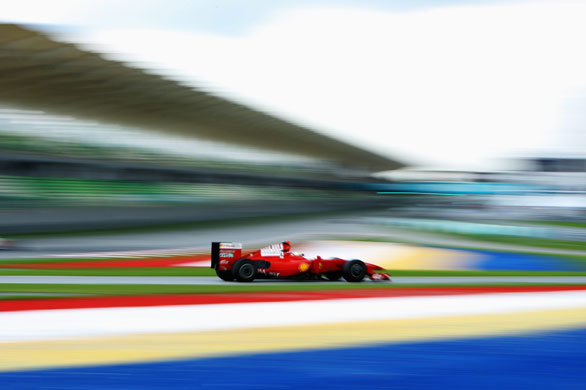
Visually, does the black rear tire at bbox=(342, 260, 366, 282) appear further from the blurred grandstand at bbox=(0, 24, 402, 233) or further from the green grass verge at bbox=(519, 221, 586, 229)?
the green grass verge at bbox=(519, 221, 586, 229)

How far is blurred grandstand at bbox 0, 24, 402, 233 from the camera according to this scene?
20.1 m

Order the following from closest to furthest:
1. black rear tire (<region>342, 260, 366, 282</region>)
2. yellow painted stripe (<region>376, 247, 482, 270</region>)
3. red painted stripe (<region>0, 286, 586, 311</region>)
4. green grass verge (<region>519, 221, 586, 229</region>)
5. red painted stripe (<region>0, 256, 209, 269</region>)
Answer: red painted stripe (<region>0, 286, 586, 311</region>)
black rear tire (<region>342, 260, 366, 282</region>)
red painted stripe (<region>0, 256, 209, 269</region>)
yellow painted stripe (<region>376, 247, 482, 270</region>)
green grass verge (<region>519, 221, 586, 229</region>)

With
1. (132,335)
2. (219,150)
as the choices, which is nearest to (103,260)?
(132,335)

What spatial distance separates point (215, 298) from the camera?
8.01 m

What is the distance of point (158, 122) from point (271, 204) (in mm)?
15397

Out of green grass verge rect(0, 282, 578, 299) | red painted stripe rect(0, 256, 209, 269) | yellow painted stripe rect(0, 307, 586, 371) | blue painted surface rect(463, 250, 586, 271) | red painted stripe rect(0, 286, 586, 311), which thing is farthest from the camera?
blue painted surface rect(463, 250, 586, 271)

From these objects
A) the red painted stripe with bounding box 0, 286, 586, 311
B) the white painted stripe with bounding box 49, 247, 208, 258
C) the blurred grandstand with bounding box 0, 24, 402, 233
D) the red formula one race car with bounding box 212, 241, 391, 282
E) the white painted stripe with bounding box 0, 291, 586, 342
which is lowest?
the white painted stripe with bounding box 0, 291, 586, 342

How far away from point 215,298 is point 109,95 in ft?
60.8

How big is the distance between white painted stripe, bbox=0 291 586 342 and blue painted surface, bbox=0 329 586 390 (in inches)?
48.7

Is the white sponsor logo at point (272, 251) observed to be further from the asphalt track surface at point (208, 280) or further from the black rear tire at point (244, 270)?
the asphalt track surface at point (208, 280)

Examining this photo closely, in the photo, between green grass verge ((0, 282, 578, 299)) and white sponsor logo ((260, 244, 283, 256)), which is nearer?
green grass verge ((0, 282, 578, 299))

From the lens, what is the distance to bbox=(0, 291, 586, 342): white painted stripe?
20.0 feet

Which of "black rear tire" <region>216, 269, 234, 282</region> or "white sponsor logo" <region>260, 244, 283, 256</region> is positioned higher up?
"white sponsor logo" <region>260, 244, 283, 256</region>

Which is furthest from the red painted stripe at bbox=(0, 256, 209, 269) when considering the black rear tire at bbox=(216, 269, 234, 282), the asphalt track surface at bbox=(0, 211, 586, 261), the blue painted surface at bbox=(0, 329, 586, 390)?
the blue painted surface at bbox=(0, 329, 586, 390)
